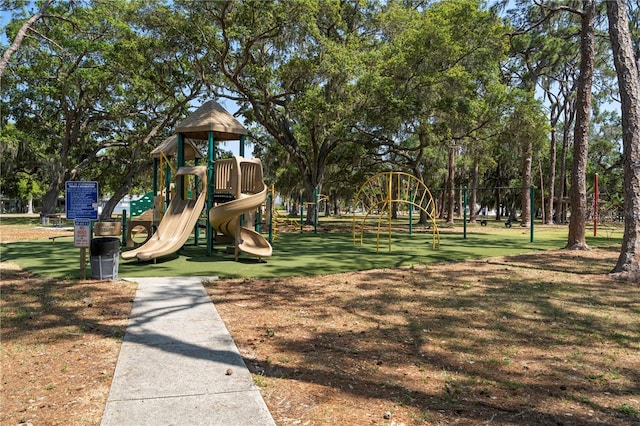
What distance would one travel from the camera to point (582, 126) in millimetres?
12289

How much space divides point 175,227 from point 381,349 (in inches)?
291

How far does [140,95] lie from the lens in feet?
84.9

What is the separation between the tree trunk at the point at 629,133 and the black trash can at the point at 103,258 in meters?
9.21

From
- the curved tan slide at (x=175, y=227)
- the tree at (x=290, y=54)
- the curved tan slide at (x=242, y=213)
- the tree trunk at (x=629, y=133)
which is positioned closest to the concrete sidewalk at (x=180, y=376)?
the curved tan slide at (x=175, y=227)

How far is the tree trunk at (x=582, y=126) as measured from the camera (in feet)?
38.4

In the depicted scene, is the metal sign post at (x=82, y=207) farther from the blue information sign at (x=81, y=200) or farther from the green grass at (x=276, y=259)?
the green grass at (x=276, y=259)

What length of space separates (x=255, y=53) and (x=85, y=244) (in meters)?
15.4

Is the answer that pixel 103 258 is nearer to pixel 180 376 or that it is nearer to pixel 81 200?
pixel 81 200

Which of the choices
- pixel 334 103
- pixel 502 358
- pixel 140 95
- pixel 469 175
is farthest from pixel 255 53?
pixel 469 175

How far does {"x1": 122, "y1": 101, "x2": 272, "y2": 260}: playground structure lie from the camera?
33.6 feet

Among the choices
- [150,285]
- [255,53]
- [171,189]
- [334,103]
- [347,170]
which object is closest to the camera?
[150,285]

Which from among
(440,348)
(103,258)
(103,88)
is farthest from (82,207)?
(103,88)

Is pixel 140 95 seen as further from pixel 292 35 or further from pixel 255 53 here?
pixel 292 35

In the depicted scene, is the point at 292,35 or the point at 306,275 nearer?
the point at 306,275
